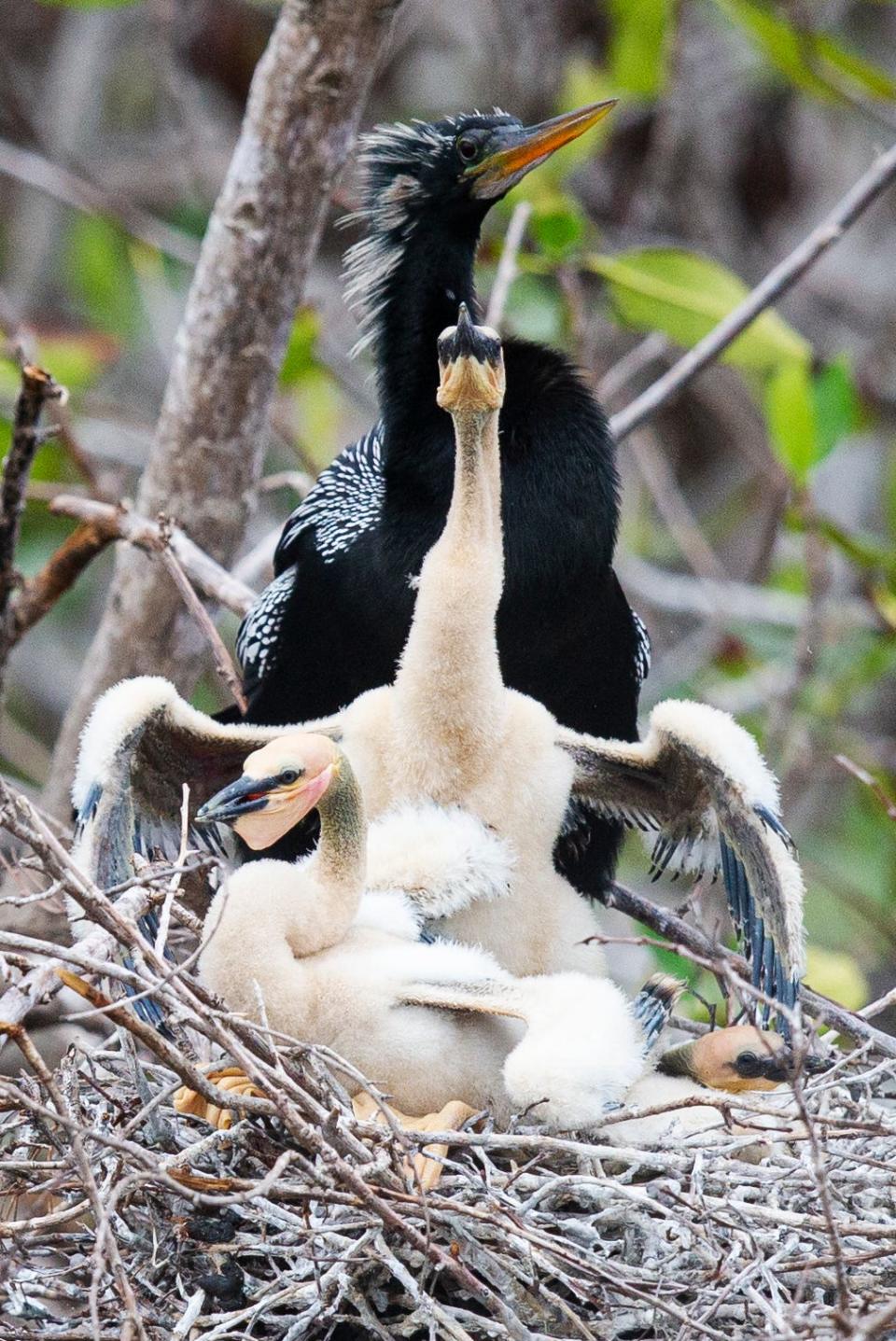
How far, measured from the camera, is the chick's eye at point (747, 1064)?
306cm

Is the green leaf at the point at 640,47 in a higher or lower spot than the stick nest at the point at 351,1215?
higher

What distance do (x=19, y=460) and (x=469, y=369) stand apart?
38.1 inches

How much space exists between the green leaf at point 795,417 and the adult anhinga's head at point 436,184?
1261 mm

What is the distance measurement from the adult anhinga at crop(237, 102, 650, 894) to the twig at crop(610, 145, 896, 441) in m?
0.52

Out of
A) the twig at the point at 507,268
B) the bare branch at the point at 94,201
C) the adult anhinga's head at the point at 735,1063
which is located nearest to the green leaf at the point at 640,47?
the twig at the point at 507,268

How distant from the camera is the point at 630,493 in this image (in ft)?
24.0

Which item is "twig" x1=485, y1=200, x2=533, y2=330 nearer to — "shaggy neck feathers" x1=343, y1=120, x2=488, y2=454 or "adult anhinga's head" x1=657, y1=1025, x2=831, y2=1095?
"shaggy neck feathers" x1=343, y1=120, x2=488, y2=454

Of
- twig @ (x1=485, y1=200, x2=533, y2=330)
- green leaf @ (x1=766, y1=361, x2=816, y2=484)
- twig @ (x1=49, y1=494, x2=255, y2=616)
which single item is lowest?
twig @ (x1=49, y1=494, x2=255, y2=616)

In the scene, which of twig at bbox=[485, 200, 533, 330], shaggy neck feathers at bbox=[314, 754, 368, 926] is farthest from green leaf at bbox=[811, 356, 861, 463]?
shaggy neck feathers at bbox=[314, 754, 368, 926]

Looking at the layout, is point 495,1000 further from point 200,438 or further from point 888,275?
point 888,275

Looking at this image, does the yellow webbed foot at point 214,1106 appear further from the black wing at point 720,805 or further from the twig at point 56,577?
the twig at point 56,577

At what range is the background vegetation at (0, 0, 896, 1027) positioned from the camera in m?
4.81

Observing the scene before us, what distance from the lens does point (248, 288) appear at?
3801mm

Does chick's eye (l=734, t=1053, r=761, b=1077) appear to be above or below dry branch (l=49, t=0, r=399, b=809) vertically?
below
